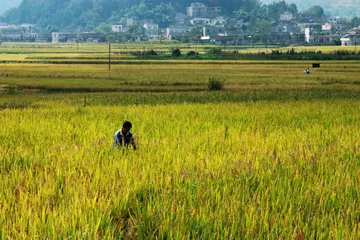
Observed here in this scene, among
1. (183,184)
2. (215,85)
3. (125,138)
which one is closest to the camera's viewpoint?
→ (183,184)

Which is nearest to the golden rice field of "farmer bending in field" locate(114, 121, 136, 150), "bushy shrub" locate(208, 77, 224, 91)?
"farmer bending in field" locate(114, 121, 136, 150)

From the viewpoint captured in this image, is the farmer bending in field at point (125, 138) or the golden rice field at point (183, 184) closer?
the golden rice field at point (183, 184)

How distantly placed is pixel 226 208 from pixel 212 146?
12.6 feet

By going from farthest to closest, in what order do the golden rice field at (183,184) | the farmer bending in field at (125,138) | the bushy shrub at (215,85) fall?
1. the bushy shrub at (215,85)
2. the farmer bending in field at (125,138)
3. the golden rice field at (183,184)

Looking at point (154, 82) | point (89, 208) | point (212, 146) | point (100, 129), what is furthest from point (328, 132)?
point (154, 82)

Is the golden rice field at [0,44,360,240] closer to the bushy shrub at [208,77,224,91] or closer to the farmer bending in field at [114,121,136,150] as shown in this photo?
the farmer bending in field at [114,121,136,150]

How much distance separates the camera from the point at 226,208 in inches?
195

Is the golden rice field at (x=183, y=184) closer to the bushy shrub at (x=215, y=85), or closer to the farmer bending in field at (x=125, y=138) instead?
the farmer bending in field at (x=125, y=138)

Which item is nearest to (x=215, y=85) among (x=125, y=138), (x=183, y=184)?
(x=125, y=138)

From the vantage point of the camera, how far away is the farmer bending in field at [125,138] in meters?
8.55

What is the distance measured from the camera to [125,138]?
8.66 metres

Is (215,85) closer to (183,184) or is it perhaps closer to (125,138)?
(125,138)

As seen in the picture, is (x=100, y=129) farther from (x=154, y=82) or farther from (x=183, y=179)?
(x=154, y=82)

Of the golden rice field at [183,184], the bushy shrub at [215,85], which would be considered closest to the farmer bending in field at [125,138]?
the golden rice field at [183,184]
